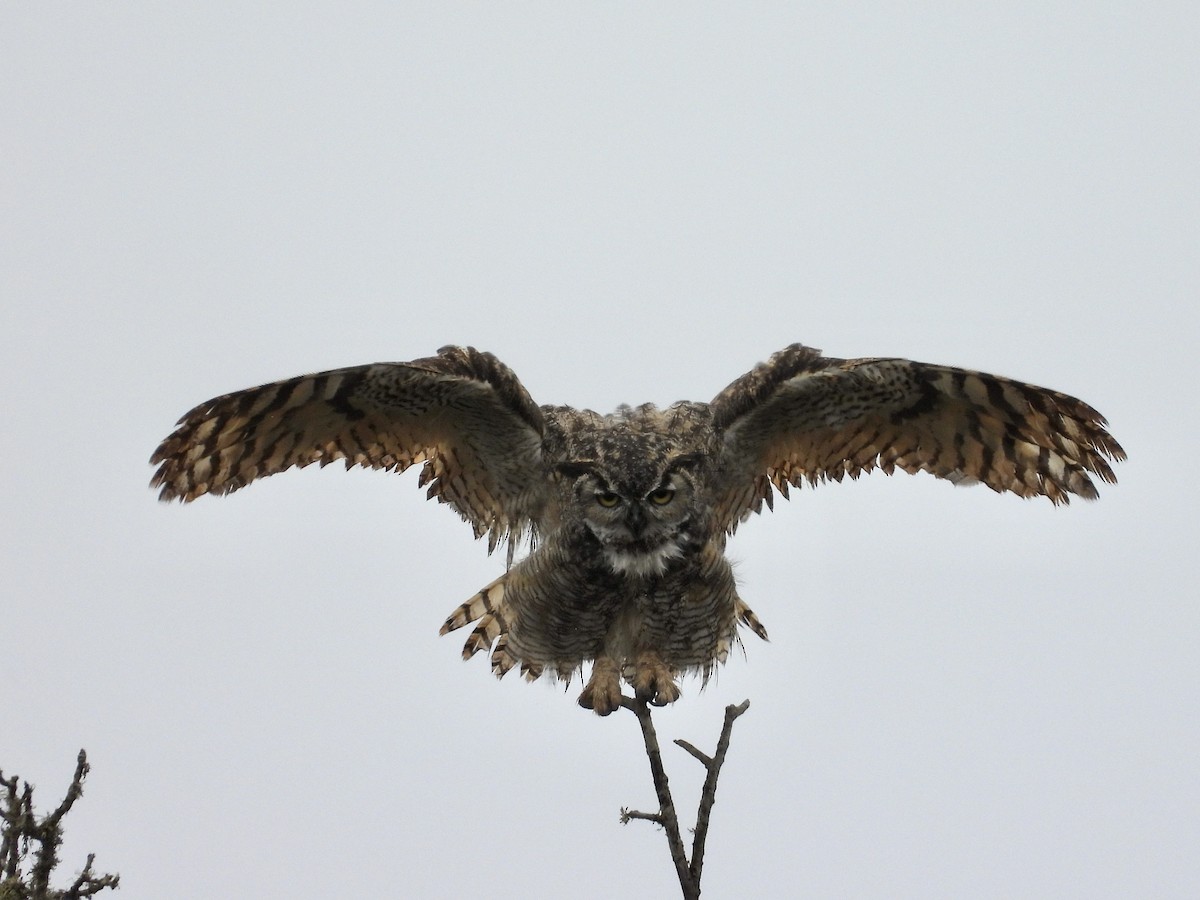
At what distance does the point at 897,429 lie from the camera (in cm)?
628

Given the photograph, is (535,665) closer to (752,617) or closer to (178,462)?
(752,617)

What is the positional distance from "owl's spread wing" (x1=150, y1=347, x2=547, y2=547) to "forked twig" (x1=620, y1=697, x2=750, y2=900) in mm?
1679

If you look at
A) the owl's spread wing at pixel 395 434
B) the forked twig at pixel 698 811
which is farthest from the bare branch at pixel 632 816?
the owl's spread wing at pixel 395 434

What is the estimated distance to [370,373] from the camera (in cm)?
563

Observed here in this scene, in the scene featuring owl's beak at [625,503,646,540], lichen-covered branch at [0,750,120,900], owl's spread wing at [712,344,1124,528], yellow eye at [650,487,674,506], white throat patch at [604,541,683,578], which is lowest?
lichen-covered branch at [0,750,120,900]

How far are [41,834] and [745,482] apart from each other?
3515mm

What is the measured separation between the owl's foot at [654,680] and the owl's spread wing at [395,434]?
906 millimetres

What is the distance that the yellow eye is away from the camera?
221 inches

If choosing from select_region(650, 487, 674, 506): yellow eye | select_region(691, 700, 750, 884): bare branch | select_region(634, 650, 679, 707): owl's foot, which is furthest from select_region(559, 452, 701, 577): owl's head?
select_region(691, 700, 750, 884): bare branch

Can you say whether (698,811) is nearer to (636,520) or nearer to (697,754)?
(697,754)

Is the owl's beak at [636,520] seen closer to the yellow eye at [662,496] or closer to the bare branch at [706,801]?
the yellow eye at [662,496]

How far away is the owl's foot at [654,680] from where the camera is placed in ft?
19.2

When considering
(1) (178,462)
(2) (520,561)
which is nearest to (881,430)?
(2) (520,561)

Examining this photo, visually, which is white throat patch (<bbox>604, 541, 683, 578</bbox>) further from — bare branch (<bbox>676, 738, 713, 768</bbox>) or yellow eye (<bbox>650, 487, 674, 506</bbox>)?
bare branch (<bbox>676, 738, 713, 768</bbox>)
